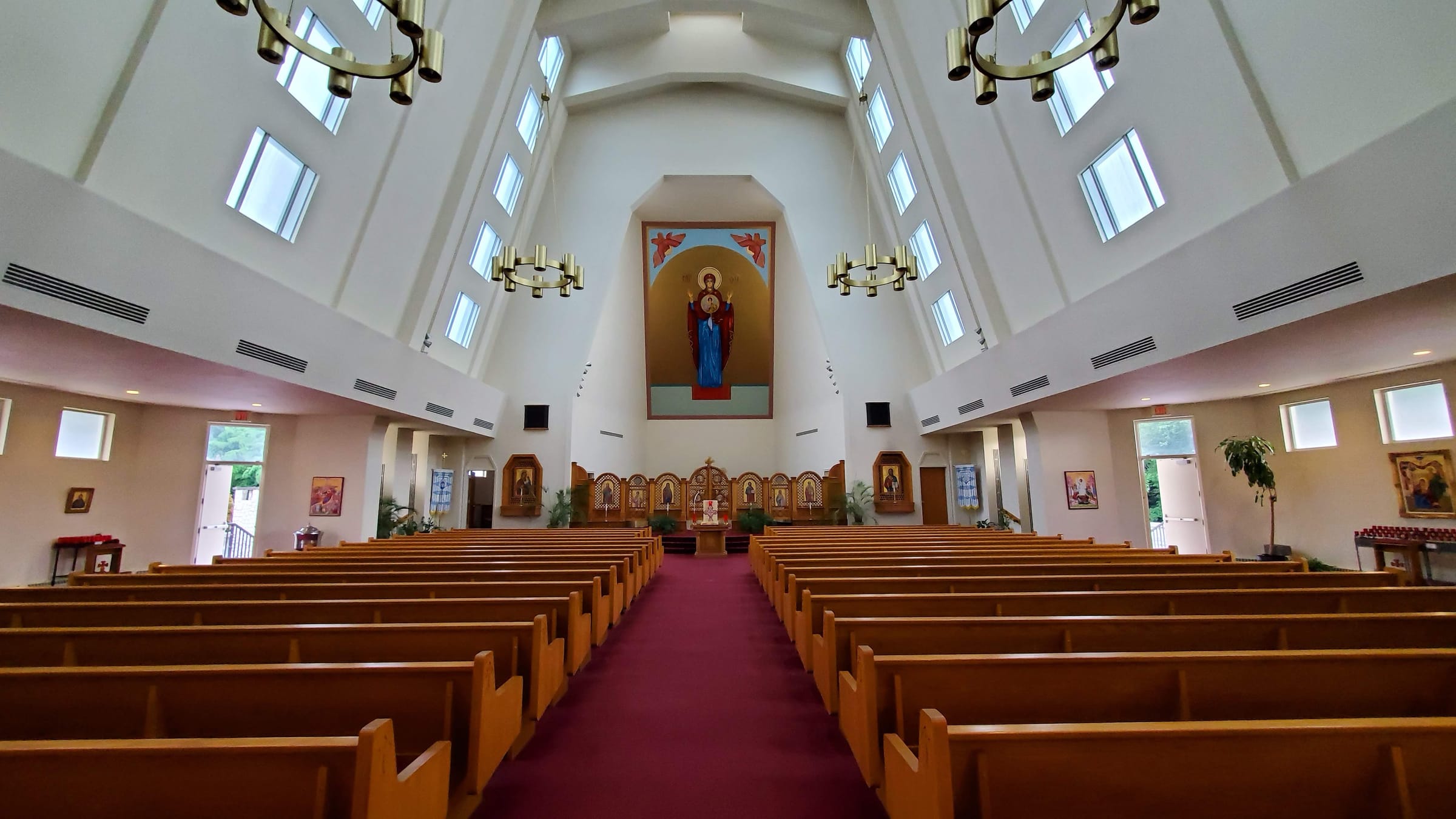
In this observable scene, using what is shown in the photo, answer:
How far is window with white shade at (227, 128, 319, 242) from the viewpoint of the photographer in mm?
6207

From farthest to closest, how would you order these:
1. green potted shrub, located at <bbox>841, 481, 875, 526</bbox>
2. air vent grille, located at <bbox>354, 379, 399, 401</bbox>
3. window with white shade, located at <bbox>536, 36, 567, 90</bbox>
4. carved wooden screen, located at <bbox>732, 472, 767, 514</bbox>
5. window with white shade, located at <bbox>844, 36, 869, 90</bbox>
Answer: carved wooden screen, located at <bbox>732, 472, 767, 514</bbox> → green potted shrub, located at <bbox>841, 481, 875, 526</bbox> → window with white shade, located at <bbox>844, 36, 869, 90</bbox> → window with white shade, located at <bbox>536, 36, 567, 90</bbox> → air vent grille, located at <bbox>354, 379, 399, 401</bbox>

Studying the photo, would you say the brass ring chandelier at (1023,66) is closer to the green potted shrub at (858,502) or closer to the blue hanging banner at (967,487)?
the green potted shrub at (858,502)

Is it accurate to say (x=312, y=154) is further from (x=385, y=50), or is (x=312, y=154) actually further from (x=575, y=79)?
(x=575, y=79)

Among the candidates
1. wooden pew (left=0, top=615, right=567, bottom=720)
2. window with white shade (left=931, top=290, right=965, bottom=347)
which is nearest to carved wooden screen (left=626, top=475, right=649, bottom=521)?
window with white shade (left=931, top=290, right=965, bottom=347)

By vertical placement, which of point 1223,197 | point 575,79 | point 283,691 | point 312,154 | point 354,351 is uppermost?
point 575,79

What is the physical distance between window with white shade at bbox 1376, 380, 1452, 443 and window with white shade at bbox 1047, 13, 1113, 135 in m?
5.96

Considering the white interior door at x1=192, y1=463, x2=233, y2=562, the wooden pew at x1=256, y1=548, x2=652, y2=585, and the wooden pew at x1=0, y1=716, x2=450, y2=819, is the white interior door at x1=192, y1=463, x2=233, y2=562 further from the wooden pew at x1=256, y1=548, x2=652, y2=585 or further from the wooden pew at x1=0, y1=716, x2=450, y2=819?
the wooden pew at x1=0, y1=716, x2=450, y2=819

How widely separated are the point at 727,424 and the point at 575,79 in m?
10.6

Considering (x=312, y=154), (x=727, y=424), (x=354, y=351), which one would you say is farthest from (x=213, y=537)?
(x=727, y=424)

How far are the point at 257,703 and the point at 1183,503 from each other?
13.5 meters

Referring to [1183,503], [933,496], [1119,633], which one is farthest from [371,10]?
[1183,503]

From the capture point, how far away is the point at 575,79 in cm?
1345

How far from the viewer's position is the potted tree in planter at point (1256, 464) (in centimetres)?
884

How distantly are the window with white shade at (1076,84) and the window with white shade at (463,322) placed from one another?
10.4m
